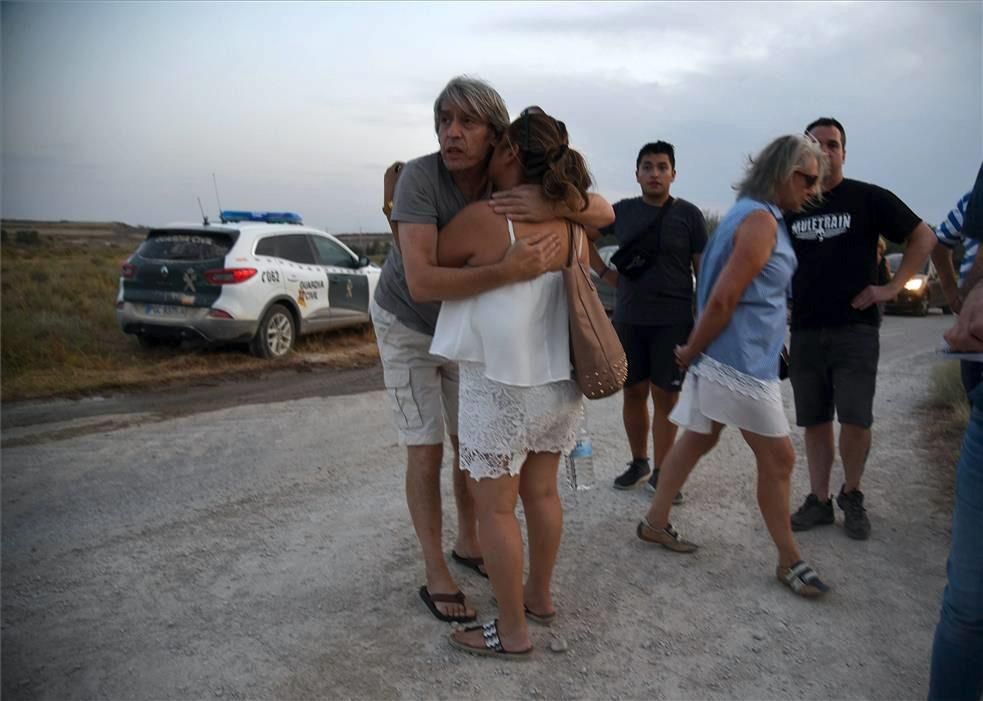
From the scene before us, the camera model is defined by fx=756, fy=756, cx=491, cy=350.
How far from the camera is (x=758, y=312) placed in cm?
326

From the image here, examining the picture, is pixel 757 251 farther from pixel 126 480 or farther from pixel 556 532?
pixel 126 480

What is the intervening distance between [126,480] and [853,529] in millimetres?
4317

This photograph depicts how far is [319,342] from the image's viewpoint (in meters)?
10.8

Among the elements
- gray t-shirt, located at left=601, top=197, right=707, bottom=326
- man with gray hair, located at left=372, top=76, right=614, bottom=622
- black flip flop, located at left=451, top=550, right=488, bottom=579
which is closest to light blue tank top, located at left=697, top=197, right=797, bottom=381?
man with gray hair, located at left=372, top=76, right=614, bottom=622

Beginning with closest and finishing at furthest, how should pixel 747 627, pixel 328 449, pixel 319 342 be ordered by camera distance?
A: pixel 747 627, pixel 328 449, pixel 319 342

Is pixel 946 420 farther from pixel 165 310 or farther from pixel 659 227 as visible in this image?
pixel 165 310

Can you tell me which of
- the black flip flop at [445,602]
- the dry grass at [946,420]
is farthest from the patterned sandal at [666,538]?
the dry grass at [946,420]

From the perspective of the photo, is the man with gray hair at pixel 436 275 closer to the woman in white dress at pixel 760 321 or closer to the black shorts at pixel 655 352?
the woman in white dress at pixel 760 321

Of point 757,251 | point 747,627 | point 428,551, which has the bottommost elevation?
point 747,627

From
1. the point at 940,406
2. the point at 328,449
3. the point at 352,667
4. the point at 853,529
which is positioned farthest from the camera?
the point at 940,406

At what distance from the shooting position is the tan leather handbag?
2.67 m

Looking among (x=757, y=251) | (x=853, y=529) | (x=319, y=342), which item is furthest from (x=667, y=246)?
(x=319, y=342)

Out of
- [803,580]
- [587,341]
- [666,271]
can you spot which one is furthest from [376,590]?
[666,271]

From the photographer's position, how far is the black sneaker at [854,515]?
12.9 ft
